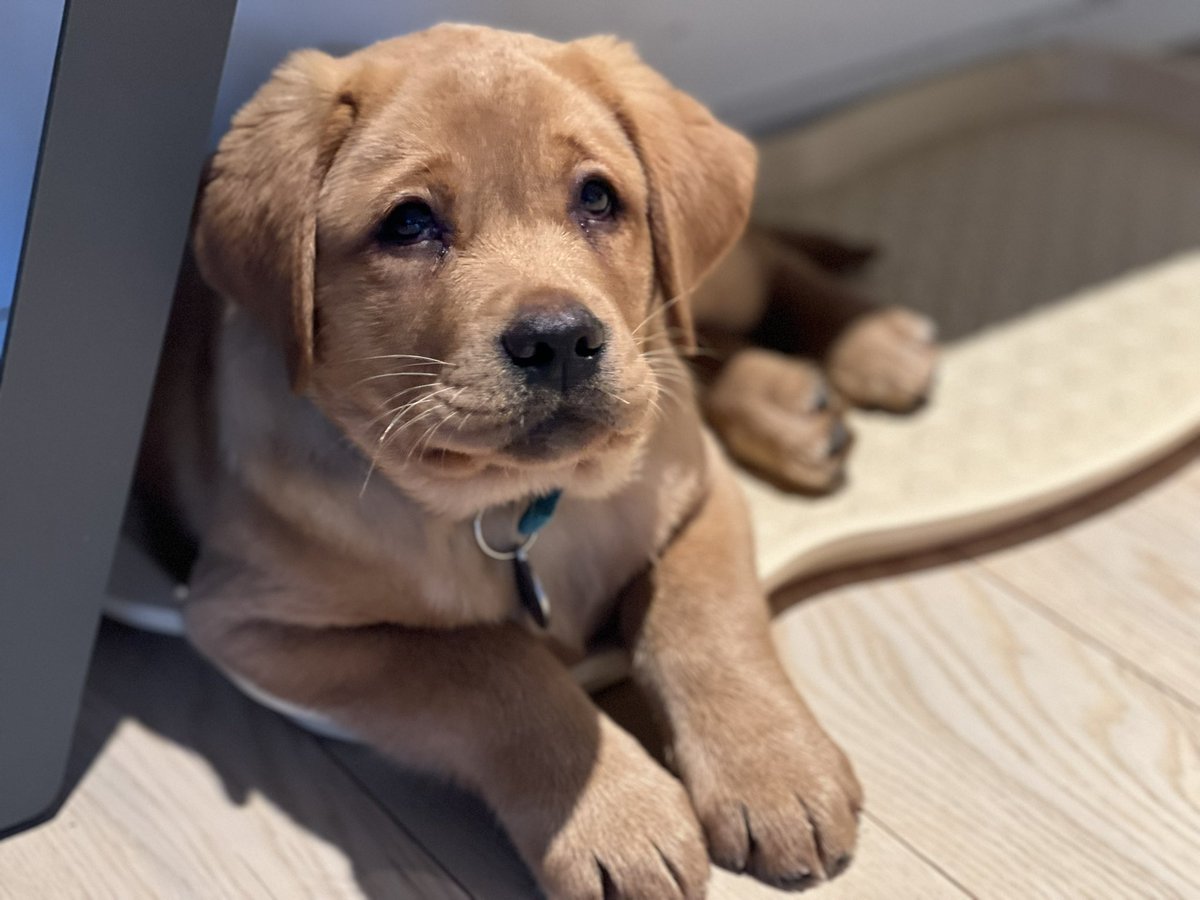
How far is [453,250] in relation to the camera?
4.77 ft

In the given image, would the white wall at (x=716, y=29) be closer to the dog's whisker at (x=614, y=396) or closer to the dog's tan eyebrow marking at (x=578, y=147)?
the dog's tan eyebrow marking at (x=578, y=147)

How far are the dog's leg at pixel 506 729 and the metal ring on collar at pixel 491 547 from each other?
0.30 feet

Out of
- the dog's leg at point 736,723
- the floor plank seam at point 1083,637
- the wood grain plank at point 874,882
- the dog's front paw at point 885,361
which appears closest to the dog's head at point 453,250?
the dog's leg at point 736,723

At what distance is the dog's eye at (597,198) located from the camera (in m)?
1.53

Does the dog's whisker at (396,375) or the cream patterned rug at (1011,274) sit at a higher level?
the dog's whisker at (396,375)

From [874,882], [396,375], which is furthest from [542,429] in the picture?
[874,882]

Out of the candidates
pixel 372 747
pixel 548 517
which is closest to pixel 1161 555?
pixel 548 517

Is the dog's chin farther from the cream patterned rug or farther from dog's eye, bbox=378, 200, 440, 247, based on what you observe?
Answer: the cream patterned rug

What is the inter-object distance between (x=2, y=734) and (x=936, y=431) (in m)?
1.51

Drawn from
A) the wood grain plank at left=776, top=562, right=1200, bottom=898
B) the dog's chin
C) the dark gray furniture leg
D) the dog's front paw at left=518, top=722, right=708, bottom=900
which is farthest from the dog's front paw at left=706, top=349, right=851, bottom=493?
the dark gray furniture leg

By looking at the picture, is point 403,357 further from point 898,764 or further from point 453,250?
point 898,764

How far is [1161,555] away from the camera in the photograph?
2045 millimetres

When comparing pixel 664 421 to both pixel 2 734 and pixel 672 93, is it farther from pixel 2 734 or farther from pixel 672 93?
pixel 2 734

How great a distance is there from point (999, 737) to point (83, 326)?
1242 mm
